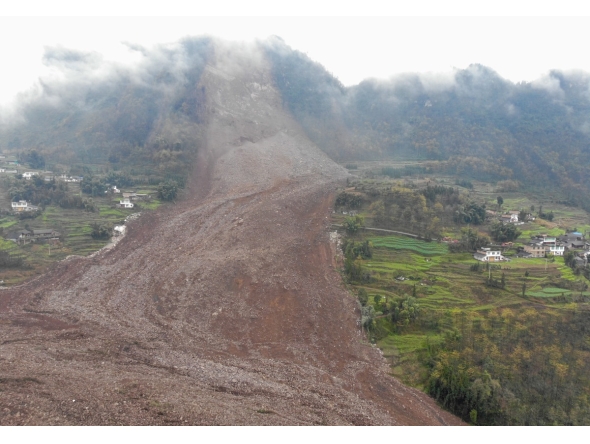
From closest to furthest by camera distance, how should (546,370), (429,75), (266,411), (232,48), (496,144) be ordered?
1. (266,411)
2. (546,370)
3. (496,144)
4. (232,48)
5. (429,75)

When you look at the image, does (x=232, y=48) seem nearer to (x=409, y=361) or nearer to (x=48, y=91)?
(x=48, y=91)

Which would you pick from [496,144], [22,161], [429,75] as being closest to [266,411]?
[22,161]

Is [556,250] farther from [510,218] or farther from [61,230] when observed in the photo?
[61,230]

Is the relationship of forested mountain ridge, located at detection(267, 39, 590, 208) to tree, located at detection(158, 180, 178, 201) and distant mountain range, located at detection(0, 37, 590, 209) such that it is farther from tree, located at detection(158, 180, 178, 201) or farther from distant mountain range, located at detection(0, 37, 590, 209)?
tree, located at detection(158, 180, 178, 201)

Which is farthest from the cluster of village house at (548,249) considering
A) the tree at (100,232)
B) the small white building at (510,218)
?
the tree at (100,232)

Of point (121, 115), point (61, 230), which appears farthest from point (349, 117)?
point (61, 230)

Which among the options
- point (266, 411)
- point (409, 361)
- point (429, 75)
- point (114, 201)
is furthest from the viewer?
point (429, 75)
